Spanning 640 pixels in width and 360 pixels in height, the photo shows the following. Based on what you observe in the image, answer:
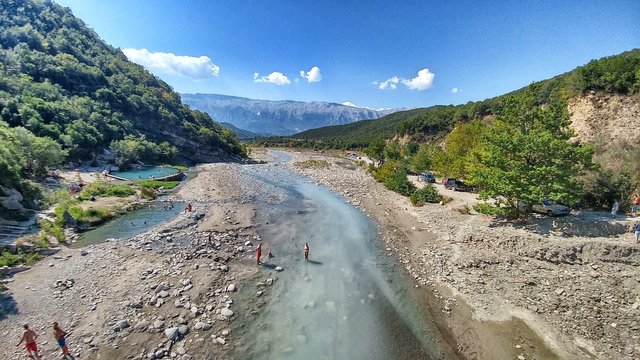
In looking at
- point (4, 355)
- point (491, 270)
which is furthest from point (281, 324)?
point (491, 270)

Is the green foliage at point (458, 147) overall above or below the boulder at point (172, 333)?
above

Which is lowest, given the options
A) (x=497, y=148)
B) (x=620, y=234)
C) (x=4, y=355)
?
(x=4, y=355)

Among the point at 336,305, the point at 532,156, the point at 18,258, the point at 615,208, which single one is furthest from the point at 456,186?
the point at 18,258

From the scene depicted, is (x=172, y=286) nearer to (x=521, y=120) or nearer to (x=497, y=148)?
(x=497, y=148)

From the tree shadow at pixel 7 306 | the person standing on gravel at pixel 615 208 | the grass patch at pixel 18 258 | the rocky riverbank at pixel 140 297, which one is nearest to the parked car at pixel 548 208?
the person standing on gravel at pixel 615 208

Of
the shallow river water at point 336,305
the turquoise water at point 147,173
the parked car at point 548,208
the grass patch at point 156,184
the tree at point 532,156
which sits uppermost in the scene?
the tree at point 532,156

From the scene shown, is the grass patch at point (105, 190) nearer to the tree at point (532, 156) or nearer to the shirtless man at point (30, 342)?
the shirtless man at point (30, 342)

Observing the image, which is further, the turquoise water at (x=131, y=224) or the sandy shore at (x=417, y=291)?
the turquoise water at (x=131, y=224)
